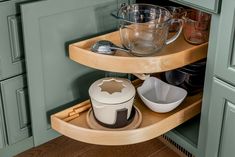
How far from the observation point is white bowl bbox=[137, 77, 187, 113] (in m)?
1.41

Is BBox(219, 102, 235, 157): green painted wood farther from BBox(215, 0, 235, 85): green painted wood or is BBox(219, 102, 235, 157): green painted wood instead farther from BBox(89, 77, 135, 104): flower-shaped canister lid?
BBox(89, 77, 135, 104): flower-shaped canister lid

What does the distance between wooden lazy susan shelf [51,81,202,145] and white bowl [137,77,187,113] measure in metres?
0.03

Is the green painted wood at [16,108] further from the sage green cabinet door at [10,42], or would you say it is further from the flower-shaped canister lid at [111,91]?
the flower-shaped canister lid at [111,91]

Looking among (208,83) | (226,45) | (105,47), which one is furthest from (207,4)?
(105,47)

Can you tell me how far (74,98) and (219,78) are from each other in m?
0.54

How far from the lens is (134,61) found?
123 centimetres

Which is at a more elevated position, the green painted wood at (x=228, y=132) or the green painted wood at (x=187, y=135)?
the green painted wood at (x=228, y=132)

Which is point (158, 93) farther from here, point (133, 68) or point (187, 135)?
point (133, 68)

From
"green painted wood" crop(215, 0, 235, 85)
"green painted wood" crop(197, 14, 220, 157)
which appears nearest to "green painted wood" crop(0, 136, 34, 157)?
"green painted wood" crop(197, 14, 220, 157)

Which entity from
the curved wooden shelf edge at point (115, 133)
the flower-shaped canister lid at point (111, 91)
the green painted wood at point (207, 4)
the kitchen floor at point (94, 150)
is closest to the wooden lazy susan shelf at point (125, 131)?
the curved wooden shelf edge at point (115, 133)

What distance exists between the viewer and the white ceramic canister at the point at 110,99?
1297 mm

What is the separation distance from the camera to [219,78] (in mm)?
1175

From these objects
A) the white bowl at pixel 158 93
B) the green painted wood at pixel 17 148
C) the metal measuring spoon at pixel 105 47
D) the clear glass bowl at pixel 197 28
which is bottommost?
the green painted wood at pixel 17 148

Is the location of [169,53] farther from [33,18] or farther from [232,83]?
[33,18]
